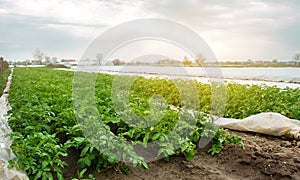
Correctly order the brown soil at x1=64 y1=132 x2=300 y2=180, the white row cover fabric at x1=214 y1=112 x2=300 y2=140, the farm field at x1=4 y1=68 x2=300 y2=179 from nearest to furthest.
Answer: the farm field at x1=4 y1=68 x2=300 y2=179 < the brown soil at x1=64 y1=132 x2=300 y2=180 < the white row cover fabric at x1=214 y1=112 x2=300 y2=140

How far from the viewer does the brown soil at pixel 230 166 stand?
8.52 feet

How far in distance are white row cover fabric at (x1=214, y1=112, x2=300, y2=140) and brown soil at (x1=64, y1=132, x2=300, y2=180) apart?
1.55ft

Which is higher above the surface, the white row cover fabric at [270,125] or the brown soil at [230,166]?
the white row cover fabric at [270,125]

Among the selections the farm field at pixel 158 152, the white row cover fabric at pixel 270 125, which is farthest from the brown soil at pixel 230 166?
the white row cover fabric at pixel 270 125

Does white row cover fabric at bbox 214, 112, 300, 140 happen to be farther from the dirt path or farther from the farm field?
the dirt path

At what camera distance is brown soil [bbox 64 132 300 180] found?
2.60 meters

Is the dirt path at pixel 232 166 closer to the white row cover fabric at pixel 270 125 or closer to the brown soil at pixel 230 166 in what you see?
Result: the brown soil at pixel 230 166

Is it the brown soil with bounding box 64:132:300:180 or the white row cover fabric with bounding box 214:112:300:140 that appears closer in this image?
the brown soil with bounding box 64:132:300:180

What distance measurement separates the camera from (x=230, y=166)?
282 cm

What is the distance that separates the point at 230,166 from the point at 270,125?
45.1 inches

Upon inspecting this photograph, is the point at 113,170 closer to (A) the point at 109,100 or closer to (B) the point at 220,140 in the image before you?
(B) the point at 220,140

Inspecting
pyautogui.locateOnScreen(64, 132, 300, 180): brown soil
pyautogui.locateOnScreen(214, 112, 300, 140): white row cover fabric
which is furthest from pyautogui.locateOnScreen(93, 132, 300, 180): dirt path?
pyautogui.locateOnScreen(214, 112, 300, 140): white row cover fabric

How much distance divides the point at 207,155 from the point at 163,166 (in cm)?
52

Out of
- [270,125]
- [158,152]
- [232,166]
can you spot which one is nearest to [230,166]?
[232,166]
